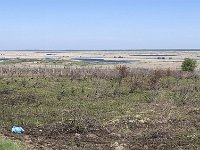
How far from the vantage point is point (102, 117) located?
753 inches

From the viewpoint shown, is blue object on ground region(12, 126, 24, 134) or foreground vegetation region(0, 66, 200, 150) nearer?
foreground vegetation region(0, 66, 200, 150)

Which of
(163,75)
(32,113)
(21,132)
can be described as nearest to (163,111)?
(32,113)

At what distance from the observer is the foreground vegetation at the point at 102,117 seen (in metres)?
15.0

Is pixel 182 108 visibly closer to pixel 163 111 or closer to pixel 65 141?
pixel 163 111

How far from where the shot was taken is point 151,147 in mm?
14391

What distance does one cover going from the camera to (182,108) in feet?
71.7

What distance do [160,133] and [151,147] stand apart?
1.96 m

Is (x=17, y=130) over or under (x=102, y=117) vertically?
over

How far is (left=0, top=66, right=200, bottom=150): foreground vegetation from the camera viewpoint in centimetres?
1503

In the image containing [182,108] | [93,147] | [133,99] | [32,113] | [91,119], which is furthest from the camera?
[133,99]

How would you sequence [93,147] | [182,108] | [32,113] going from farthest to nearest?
[182,108]
[32,113]
[93,147]

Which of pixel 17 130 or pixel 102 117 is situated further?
pixel 102 117

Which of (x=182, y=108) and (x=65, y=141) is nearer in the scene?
(x=65, y=141)

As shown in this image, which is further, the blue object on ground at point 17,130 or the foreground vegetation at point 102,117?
the blue object on ground at point 17,130
